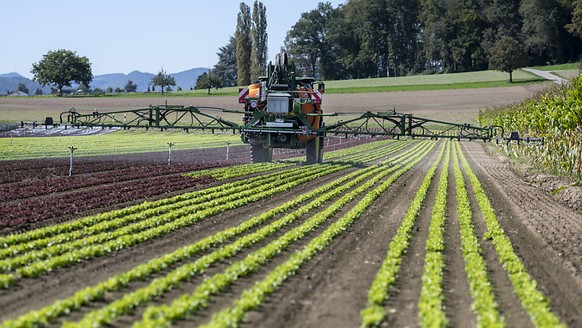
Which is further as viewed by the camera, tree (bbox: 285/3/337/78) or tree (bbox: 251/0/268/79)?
tree (bbox: 285/3/337/78)

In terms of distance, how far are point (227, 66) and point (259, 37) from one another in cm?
6165

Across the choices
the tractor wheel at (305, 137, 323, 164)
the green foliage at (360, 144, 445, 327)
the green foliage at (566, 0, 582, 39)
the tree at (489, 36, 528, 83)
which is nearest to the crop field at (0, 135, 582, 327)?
the green foliage at (360, 144, 445, 327)

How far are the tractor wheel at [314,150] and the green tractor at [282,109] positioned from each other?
3.55ft

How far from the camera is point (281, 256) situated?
1057 centimetres

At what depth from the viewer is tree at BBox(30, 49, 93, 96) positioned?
102 m

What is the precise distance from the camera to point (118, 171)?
78.4 ft

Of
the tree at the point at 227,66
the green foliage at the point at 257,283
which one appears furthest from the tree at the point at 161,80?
the green foliage at the point at 257,283

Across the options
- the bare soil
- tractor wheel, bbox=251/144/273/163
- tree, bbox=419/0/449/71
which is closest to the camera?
tractor wheel, bbox=251/144/273/163

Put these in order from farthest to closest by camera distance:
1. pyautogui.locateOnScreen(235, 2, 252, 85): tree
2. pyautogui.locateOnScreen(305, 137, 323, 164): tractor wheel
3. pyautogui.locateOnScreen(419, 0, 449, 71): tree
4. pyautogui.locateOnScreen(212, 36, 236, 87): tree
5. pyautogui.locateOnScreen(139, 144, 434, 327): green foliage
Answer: pyautogui.locateOnScreen(212, 36, 236, 87): tree → pyautogui.locateOnScreen(419, 0, 449, 71): tree → pyautogui.locateOnScreen(235, 2, 252, 85): tree → pyautogui.locateOnScreen(305, 137, 323, 164): tractor wheel → pyautogui.locateOnScreen(139, 144, 434, 327): green foliage

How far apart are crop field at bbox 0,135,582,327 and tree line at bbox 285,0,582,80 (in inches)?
3698

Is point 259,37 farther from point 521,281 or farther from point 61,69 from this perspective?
point 521,281

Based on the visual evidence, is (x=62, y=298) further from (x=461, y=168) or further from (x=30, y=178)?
(x=461, y=168)

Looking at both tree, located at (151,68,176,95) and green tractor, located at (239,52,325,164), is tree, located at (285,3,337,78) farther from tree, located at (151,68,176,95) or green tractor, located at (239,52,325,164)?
green tractor, located at (239,52,325,164)

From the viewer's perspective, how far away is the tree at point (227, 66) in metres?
167
